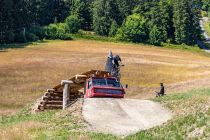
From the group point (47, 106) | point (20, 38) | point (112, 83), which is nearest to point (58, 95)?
point (47, 106)

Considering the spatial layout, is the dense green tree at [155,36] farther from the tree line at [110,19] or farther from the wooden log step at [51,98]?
the wooden log step at [51,98]

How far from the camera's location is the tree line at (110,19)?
12450cm

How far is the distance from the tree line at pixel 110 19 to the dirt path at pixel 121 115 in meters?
93.7

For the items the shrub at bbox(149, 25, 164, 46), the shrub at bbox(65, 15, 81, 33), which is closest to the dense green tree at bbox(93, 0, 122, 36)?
the shrub at bbox(65, 15, 81, 33)

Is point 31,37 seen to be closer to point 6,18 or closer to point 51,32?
point 6,18

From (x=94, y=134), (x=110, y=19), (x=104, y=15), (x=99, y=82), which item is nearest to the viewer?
(x=94, y=134)

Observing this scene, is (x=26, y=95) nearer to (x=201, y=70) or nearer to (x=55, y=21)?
(x=201, y=70)

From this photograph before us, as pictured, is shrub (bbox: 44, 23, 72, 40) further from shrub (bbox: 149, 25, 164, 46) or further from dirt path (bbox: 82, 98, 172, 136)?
dirt path (bbox: 82, 98, 172, 136)

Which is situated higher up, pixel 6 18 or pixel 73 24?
pixel 6 18

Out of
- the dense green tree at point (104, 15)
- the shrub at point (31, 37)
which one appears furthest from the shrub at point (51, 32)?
the dense green tree at point (104, 15)

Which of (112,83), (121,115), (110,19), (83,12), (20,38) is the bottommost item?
(20,38)

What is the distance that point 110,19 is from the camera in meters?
149

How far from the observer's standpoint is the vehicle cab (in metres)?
25.7

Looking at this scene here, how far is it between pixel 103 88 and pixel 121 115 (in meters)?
4.94
